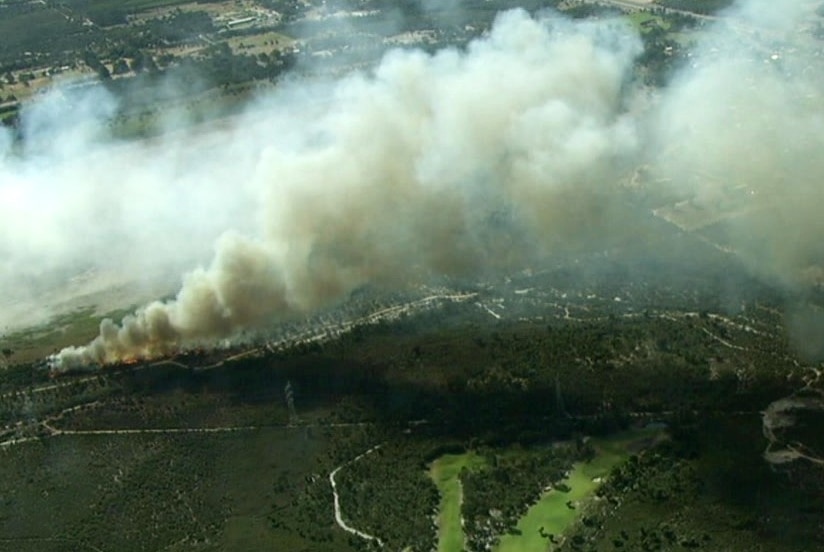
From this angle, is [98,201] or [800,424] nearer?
[800,424]

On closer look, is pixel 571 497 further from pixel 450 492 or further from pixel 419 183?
pixel 419 183

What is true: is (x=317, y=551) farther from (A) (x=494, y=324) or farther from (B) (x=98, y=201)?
(B) (x=98, y=201)

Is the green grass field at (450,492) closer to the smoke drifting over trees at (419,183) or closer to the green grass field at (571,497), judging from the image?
the green grass field at (571,497)

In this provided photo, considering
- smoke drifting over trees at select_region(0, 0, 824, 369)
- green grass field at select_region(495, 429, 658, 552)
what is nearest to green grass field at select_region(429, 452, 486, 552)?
green grass field at select_region(495, 429, 658, 552)

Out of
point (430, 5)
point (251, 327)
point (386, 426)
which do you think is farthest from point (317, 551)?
point (430, 5)

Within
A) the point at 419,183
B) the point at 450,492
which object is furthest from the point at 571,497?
the point at 419,183

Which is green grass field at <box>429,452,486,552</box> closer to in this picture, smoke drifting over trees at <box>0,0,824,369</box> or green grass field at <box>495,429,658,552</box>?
green grass field at <box>495,429,658,552</box>

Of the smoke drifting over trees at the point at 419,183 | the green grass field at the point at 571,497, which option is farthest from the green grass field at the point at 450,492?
Result: the smoke drifting over trees at the point at 419,183
